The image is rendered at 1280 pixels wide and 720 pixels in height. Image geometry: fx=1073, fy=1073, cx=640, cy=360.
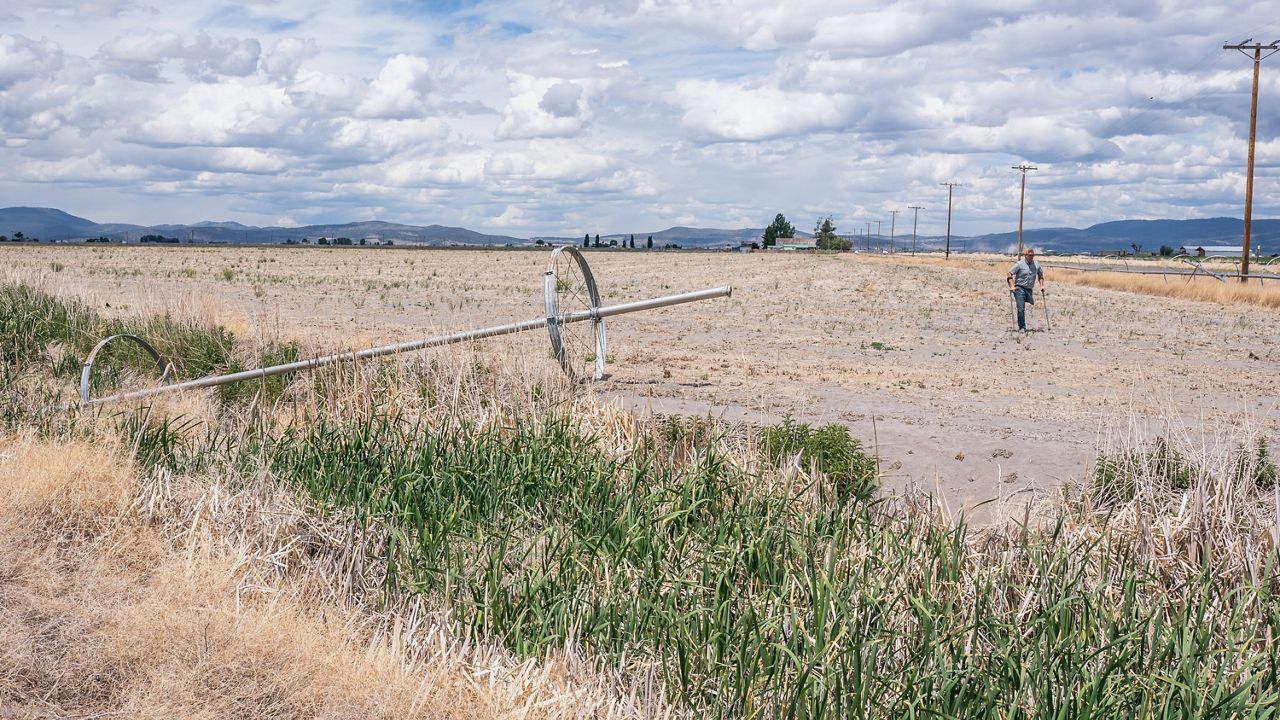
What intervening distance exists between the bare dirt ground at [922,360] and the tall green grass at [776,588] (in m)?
0.71

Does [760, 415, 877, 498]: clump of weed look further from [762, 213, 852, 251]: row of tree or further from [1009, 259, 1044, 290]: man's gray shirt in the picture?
[762, 213, 852, 251]: row of tree

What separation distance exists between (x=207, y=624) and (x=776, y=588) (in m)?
2.68

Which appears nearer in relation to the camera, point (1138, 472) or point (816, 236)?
point (1138, 472)

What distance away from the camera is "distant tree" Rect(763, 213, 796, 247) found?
172 m

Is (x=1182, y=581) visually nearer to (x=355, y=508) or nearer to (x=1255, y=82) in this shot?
(x=355, y=508)

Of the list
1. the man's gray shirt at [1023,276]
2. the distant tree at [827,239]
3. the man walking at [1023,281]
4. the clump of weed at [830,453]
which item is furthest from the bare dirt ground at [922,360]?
the distant tree at [827,239]

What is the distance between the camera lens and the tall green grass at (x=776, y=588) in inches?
171

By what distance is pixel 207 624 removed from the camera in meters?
4.75

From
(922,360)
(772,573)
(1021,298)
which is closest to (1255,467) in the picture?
(772,573)

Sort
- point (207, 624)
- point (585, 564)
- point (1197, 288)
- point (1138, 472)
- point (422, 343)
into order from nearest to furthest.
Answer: point (207, 624) → point (585, 564) → point (1138, 472) → point (422, 343) → point (1197, 288)

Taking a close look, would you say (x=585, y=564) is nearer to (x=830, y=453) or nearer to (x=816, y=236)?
(x=830, y=453)

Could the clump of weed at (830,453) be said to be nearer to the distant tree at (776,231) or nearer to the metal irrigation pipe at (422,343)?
the metal irrigation pipe at (422,343)

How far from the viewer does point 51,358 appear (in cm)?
1273

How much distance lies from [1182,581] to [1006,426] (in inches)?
197
